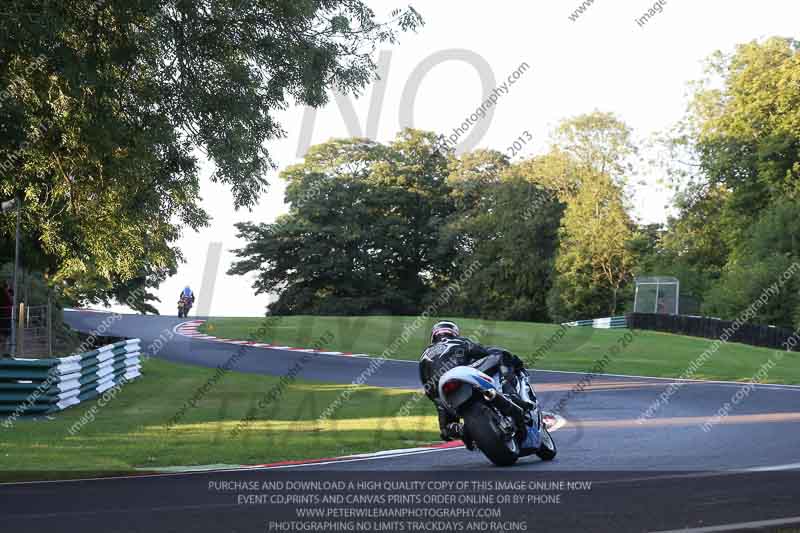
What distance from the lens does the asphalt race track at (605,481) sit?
6.98 m

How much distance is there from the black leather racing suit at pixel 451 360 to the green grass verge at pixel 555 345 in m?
17.7

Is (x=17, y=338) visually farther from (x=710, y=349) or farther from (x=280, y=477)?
(x=710, y=349)

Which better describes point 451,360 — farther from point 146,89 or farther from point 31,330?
point 31,330

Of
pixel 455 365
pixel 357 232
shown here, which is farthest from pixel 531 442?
pixel 357 232

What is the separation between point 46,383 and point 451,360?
424 inches

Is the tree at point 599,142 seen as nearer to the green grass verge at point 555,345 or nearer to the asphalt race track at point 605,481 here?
the green grass verge at point 555,345

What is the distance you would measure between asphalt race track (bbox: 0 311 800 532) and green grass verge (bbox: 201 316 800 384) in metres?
13.4

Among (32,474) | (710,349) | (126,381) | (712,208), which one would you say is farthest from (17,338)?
(712,208)

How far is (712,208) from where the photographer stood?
59.6m

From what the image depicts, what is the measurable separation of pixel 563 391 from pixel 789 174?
34777 mm

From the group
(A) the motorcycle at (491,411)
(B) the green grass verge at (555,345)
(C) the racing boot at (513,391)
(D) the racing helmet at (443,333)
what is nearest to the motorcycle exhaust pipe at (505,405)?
(A) the motorcycle at (491,411)

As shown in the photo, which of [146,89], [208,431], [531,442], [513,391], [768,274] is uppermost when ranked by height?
[146,89]

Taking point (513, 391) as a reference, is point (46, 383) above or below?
below

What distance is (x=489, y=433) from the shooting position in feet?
31.9
